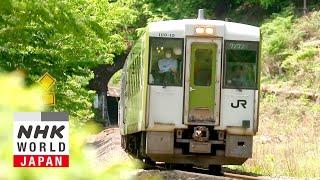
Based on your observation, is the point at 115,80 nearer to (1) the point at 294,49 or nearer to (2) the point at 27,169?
(1) the point at 294,49

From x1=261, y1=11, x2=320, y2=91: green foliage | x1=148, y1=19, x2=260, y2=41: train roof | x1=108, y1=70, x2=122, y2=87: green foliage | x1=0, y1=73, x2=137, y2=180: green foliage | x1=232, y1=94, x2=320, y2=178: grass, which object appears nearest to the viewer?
x1=0, y1=73, x2=137, y2=180: green foliage

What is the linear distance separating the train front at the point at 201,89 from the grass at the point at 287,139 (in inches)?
99.1

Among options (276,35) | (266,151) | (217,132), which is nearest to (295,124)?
(266,151)

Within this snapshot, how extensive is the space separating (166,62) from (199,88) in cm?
76

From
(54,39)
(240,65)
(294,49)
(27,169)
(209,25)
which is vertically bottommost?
(27,169)

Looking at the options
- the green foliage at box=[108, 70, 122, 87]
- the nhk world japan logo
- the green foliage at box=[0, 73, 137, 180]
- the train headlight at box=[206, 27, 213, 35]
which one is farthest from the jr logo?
the green foliage at box=[108, 70, 122, 87]

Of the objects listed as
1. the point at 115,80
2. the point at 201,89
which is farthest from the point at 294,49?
the point at 115,80

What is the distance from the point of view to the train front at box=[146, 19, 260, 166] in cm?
1277

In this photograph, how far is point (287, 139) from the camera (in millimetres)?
20703

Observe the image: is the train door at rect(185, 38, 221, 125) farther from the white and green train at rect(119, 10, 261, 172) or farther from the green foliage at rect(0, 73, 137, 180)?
the green foliage at rect(0, 73, 137, 180)

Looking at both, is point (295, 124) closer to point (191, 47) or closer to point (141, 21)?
point (191, 47)

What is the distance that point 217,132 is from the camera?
42.5ft

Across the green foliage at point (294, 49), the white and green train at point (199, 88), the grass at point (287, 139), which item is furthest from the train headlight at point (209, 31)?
the green foliage at point (294, 49)

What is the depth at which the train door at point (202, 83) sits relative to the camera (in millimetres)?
12797
